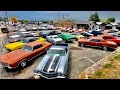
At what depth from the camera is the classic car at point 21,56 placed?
9224 mm

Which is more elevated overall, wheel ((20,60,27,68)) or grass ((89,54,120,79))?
grass ((89,54,120,79))

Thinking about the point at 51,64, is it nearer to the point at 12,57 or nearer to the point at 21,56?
the point at 21,56

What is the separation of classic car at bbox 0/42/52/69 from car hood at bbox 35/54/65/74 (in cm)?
168

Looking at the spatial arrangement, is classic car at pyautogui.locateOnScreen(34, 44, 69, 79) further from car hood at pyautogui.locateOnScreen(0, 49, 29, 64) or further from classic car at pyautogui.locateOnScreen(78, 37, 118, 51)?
classic car at pyautogui.locateOnScreen(78, 37, 118, 51)

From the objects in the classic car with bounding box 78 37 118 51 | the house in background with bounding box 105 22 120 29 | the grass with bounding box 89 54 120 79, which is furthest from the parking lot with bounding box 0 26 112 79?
the house in background with bounding box 105 22 120 29

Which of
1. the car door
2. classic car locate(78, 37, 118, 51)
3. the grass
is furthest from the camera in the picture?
the car door

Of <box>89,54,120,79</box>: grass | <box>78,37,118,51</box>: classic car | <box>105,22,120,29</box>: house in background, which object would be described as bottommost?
<box>89,54,120,79</box>: grass

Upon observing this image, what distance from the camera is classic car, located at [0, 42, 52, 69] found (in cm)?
922
